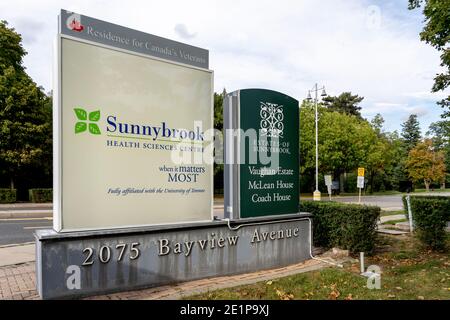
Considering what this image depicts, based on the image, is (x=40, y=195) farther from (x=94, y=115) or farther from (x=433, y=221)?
(x=433, y=221)

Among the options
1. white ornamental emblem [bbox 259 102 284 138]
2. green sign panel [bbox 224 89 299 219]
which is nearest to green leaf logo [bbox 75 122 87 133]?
green sign panel [bbox 224 89 299 219]

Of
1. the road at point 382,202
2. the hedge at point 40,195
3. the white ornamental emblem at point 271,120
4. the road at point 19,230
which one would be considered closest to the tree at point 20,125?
the hedge at point 40,195

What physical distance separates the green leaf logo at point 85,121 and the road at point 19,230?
6636 mm

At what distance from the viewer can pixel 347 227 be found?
7.69 meters

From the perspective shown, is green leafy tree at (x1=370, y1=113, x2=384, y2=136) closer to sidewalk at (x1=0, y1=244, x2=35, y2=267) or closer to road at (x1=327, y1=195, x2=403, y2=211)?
road at (x1=327, y1=195, x2=403, y2=211)

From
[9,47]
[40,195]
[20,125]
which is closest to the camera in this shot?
[20,125]

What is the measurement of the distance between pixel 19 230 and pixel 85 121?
909 centimetres

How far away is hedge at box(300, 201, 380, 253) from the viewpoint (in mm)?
7586

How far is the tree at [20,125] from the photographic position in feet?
75.0

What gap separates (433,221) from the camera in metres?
8.37

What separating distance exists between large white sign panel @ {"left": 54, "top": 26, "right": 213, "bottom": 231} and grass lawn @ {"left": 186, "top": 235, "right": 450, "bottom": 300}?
1610 mm

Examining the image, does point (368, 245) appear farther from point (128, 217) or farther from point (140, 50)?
point (140, 50)

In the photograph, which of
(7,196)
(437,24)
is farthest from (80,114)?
(7,196)

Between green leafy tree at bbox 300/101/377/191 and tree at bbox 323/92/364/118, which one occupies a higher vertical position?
tree at bbox 323/92/364/118
